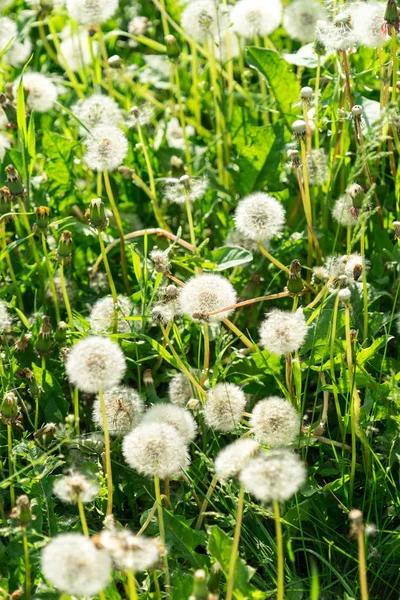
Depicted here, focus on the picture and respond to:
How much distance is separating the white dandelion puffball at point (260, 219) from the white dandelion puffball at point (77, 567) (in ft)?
3.35

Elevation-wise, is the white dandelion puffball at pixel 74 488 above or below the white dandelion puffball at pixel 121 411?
above

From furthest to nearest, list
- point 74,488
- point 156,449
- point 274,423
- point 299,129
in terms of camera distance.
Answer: point 299,129 < point 274,423 < point 156,449 < point 74,488

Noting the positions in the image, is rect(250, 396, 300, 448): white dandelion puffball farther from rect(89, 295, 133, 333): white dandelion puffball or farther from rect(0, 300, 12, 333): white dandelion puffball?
rect(0, 300, 12, 333): white dandelion puffball

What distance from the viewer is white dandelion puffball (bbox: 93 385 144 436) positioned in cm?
195

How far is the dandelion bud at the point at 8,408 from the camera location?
1.78 m

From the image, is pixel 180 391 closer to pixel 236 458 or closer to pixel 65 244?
pixel 65 244

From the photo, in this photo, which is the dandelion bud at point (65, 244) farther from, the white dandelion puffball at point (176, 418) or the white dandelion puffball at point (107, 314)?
the white dandelion puffball at point (176, 418)

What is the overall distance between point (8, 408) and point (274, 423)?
0.57 m

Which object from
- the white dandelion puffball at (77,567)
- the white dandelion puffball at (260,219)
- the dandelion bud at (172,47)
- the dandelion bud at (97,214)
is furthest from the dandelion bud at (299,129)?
the white dandelion puffball at (77,567)

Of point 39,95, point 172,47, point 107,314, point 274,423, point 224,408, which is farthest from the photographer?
point 39,95

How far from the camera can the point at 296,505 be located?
5.75 feet

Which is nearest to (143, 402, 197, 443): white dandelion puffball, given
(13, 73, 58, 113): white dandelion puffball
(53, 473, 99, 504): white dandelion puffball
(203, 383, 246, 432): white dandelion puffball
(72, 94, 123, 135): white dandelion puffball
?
(203, 383, 246, 432): white dandelion puffball

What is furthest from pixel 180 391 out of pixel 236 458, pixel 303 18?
pixel 303 18

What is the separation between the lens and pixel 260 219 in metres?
2.15
